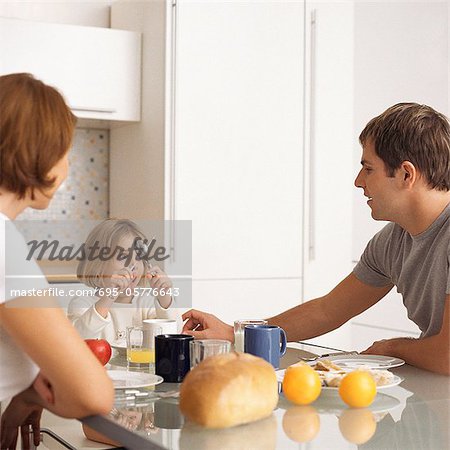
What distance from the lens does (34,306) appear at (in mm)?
1015

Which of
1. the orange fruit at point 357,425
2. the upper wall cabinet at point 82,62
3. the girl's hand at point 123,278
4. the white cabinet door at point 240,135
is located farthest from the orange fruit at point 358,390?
the upper wall cabinet at point 82,62

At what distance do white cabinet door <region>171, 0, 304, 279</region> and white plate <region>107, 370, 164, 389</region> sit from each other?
185 cm

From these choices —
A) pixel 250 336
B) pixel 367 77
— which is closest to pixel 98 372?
pixel 250 336

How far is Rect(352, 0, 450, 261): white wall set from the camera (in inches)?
132

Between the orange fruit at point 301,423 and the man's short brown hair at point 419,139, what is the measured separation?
0.91 meters

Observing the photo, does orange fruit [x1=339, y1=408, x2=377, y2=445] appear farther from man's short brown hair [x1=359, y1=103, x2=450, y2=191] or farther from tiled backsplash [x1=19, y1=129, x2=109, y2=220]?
tiled backsplash [x1=19, y1=129, x2=109, y2=220]

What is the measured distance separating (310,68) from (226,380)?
2.69m

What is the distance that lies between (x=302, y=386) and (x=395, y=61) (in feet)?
8.58

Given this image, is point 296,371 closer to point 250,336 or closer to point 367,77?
point 250,336

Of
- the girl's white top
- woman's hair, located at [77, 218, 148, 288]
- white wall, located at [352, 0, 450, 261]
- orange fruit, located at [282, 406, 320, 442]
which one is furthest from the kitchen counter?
white wall, located at [352, 0, 450, 261]

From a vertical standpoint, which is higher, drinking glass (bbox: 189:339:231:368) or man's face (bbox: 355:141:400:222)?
man's face (bbox: 355:141:400:222)

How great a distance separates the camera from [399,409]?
120 cm

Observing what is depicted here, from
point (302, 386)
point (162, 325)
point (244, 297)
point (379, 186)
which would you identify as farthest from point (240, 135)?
point (302, 386)

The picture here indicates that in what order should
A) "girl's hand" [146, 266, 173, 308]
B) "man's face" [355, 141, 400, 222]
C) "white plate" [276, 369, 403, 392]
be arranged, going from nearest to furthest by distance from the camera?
"white plate" [276, 369, 403, 392], "man's face" [355, 141, 400, 222], "girl's hand" [146, 266, 173, 308]
